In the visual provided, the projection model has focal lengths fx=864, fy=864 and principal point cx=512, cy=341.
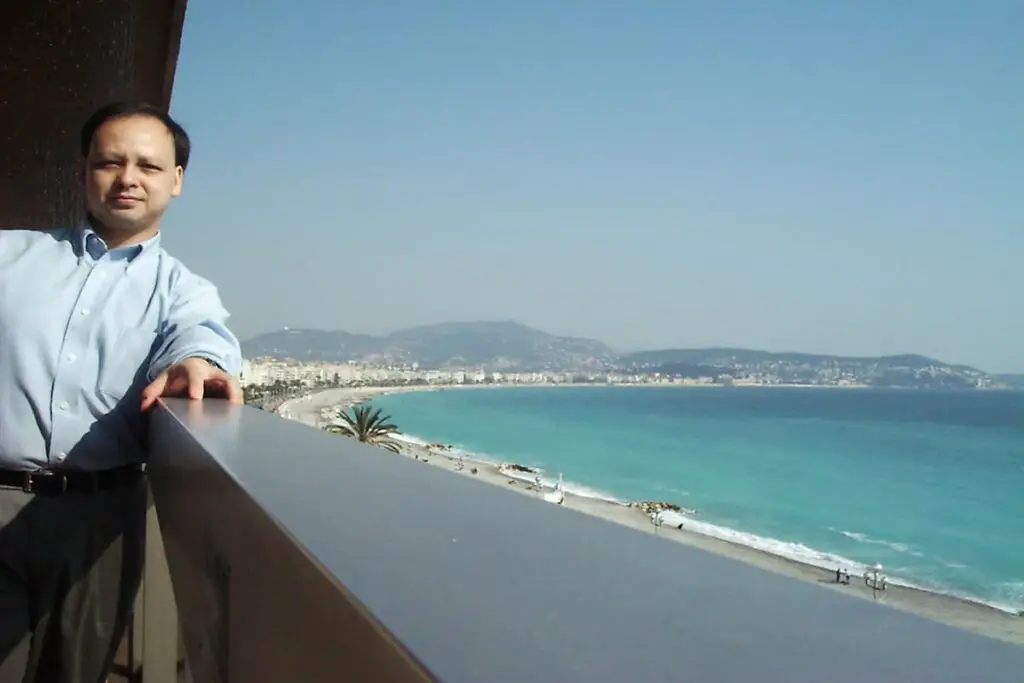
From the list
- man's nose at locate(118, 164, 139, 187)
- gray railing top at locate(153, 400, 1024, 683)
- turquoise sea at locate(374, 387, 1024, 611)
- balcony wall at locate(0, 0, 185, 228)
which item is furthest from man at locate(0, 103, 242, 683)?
turquoise sea at locate(374, 387, 1024, 611)

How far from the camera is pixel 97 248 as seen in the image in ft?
5.07

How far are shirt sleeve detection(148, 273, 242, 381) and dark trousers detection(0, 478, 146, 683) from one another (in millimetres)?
263

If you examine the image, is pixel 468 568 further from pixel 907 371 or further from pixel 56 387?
pixel 907 371

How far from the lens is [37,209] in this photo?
4.02 metres

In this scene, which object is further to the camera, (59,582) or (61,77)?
(61,77)

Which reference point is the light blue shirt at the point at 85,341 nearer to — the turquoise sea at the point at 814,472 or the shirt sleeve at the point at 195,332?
the shirt sleeve at the point at 195,332

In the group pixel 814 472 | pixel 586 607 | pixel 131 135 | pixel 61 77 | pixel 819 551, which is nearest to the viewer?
pixel 586 607

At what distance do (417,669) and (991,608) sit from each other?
30.4m

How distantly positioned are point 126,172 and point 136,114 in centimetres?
11

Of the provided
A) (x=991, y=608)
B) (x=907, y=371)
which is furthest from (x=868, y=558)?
(x=907, y=371)

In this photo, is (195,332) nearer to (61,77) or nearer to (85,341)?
(85,341)

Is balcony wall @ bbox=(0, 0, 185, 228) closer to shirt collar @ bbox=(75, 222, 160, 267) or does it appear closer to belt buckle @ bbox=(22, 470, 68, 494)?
shirt collar @ bbox=(75, 222, 160, 267)

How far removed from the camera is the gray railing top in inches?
12.3

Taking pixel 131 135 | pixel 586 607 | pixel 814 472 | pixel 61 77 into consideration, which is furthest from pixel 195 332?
pixel 814 472
